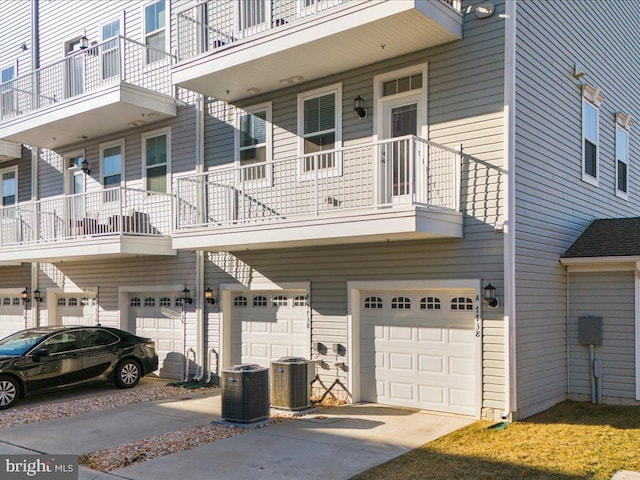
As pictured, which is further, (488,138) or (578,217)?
(578,217)

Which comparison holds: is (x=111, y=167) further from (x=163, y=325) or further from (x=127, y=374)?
(x=127, y=374)

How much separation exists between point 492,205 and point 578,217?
10.9ft

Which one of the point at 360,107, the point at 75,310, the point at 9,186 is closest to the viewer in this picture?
the point at 360,107

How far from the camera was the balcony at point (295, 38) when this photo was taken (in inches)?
372

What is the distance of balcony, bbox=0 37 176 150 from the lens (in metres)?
13.7

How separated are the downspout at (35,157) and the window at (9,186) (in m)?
1.22

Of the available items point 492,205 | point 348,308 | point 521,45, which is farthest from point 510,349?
point 521,45

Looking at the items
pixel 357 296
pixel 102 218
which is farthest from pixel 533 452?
pixel 102 218

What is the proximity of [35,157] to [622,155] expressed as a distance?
631 inches

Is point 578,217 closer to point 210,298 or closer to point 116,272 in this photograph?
point 210,298

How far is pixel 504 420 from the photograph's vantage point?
929 cm

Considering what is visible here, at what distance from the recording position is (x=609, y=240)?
441 inches

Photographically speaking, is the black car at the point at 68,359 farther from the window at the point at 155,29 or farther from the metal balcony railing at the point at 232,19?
the window at the point at 155,29

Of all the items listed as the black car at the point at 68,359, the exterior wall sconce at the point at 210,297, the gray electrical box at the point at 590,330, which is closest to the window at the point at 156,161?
the exterior wall sconce at the point at 210,297
